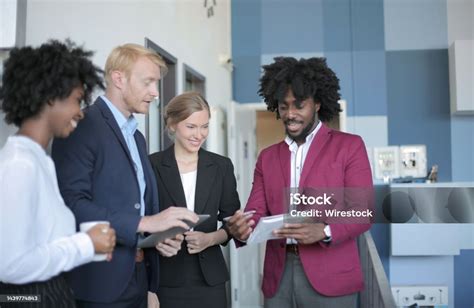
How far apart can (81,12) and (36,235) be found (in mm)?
1724

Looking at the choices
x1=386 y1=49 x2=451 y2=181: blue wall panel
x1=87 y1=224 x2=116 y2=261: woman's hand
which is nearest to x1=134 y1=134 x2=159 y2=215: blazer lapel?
x1=87 y1=224 x2=116 y2=261: woman's hand

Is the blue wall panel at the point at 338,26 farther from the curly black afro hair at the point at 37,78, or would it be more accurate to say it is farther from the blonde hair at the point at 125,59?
the curly black afro hair at the point at 37,78

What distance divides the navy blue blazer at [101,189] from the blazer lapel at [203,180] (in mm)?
501

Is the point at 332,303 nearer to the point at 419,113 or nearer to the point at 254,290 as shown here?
the point at 254,290

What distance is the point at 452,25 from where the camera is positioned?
195 inches

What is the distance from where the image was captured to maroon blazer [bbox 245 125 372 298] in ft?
5.99

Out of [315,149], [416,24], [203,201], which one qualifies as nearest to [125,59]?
[203,201]

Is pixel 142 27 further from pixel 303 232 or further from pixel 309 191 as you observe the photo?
pixel 303 232

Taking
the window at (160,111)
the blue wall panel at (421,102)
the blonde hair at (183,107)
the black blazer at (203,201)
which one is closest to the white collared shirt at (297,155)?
the black blazer at (203,201)

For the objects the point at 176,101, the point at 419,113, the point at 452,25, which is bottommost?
the point at 176,101

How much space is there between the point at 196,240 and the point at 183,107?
0.55 m

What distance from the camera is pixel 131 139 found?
1677mm

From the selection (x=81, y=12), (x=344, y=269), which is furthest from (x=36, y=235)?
(x=81, y=12)

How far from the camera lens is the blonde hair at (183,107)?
6.88 ft
